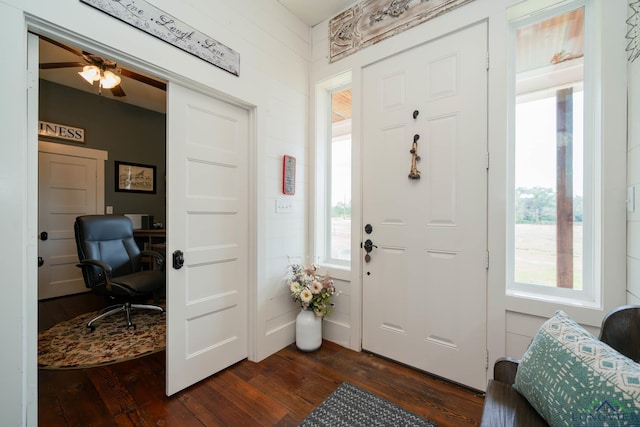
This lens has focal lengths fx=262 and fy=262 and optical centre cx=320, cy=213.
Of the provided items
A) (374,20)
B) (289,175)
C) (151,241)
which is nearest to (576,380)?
(289,175)

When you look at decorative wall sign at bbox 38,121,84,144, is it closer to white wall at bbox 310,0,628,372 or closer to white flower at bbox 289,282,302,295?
white wall at bbox 310,0,628,372

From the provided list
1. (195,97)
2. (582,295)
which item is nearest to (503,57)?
(582,295)

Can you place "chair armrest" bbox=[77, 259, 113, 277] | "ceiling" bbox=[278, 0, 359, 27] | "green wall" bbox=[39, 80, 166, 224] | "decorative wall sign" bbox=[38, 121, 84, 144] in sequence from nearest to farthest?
1. "ceiling" bbox=[278, 0, 359, 27]
2. "chair armrest" bbox=[77, 259, 113, 277]
3. "decorative wall sign" bbox=[38, 121, 84, 144]
4. "green wall" bbox=[39, 80, 166, 224]

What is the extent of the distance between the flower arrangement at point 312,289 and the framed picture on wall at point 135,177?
3.56 meters

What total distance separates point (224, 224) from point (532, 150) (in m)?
2.17

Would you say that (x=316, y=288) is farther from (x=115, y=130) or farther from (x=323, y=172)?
(x=115, y=130)

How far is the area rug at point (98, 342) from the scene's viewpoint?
6.82ft

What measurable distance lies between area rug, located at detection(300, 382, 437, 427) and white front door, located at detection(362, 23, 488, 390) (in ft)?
1.62

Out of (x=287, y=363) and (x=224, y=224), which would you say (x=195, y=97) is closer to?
(x=224, y=224)

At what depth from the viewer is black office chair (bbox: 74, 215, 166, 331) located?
2.55 metres

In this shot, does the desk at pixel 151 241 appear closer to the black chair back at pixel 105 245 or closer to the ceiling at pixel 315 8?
the black chair back at pixel 105 245

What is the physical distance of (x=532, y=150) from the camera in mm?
1662

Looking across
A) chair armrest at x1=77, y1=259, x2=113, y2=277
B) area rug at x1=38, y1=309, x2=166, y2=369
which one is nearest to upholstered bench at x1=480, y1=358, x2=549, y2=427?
area rug at x1=38, y1=309, x2=166, y2=369

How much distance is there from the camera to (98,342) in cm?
238
